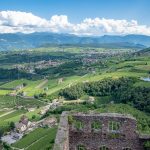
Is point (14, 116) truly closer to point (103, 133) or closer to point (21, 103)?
point (21, 103)

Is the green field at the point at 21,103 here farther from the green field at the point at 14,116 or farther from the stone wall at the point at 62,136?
the stone wall at the point at 62,136

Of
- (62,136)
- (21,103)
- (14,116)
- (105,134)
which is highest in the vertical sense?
(62,136)

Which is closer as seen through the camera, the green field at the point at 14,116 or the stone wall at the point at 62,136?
the stone wall at the point at 62,136

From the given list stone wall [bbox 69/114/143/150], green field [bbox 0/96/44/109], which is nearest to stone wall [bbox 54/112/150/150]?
stone wall [bbox 69/114/143/150]

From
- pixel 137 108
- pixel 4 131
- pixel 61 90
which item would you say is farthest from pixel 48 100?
pixel 137 108

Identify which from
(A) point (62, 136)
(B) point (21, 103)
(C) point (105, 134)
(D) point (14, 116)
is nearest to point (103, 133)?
(C) point (105, 134)

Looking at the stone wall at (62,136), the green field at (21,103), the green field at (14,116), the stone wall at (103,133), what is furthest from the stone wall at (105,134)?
the green field at (21,103)

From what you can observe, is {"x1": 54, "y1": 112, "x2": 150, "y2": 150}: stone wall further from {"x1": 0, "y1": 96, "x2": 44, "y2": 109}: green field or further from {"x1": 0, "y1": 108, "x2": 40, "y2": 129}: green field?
{"x1": 0, "y1": 96, "x2": 44, "y2": 109}: green field

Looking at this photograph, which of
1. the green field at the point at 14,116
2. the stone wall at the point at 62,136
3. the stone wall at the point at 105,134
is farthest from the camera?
the green field at the point at 14,116

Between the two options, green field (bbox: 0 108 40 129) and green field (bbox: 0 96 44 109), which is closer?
green field (bbox: 0 108 40 129)

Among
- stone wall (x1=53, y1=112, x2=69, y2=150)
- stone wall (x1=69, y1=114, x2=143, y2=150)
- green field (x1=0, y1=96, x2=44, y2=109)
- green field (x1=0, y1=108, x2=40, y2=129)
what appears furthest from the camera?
green field (x1=0, y1=96, x2=44, y2=109)

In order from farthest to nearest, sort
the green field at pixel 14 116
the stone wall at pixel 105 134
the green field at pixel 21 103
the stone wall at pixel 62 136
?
the green field at pixel 21 103 → the green field at pixel 14 116 → the stone wall at pixel 105 134 → the stone wall at pixel 62 136

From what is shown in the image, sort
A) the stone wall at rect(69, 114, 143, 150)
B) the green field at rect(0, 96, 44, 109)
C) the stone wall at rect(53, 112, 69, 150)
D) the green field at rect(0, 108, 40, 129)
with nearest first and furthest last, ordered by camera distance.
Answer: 1. the stone wall at rect(53, 112, 69, 150)
2. the stone wall at rect(69, 114, 143, 150)
3. the green field at rect(0, 108, 40, 129)
4. the green field at rect(0, 96, 44, 109)
